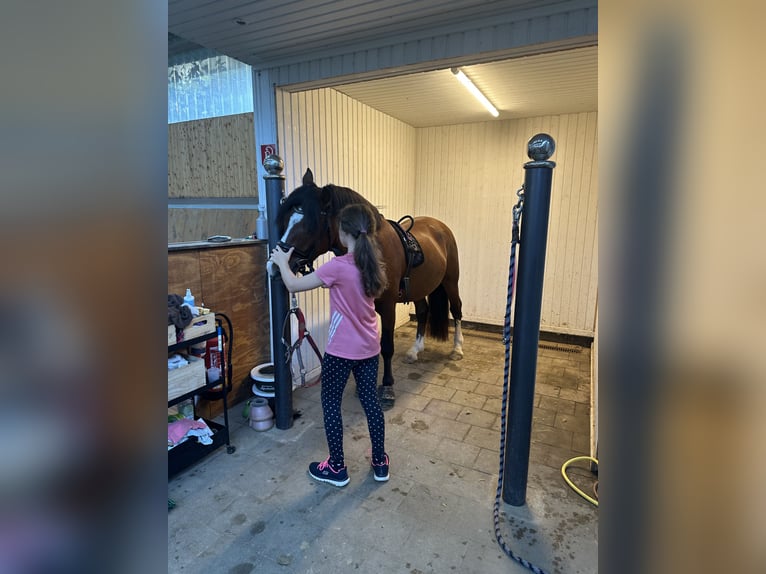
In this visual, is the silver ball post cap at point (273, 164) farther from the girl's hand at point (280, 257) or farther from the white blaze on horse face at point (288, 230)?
the girl's hand at point (280, 257)

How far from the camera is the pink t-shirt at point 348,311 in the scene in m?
1.94

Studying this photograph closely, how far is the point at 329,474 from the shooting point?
217cm

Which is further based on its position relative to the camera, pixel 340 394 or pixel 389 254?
pixel 389 254

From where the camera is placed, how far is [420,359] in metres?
4.06

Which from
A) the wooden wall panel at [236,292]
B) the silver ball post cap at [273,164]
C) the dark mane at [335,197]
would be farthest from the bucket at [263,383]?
the silver ball post cap at [273,164]

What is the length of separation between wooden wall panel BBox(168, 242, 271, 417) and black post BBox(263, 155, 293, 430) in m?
0.43

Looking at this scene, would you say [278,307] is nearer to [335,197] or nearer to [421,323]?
[335,197]

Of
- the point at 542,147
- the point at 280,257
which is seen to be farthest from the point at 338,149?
the point at 542,147

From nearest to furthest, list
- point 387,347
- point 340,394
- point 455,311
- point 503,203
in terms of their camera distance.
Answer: point 340,394 → point 387,347 → point 455,311 → point 503,203

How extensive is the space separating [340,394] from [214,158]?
10.1 feet

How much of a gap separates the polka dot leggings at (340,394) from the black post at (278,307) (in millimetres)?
614
